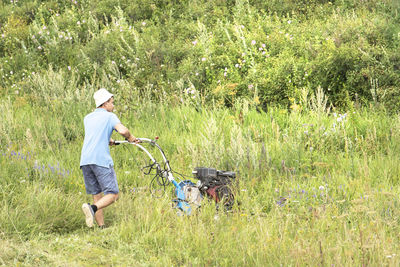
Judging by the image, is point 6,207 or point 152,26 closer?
point 6,207

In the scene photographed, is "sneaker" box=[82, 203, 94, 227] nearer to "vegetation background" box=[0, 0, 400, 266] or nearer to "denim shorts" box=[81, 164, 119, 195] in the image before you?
"vegetation background" box=[0, 0, 400, 266]

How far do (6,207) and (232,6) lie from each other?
9.39m

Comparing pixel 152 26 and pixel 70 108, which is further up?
pixel 152 26

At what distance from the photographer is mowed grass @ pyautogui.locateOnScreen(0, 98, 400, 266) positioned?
462 cm

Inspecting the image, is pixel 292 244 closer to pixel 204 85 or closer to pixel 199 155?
pixel 199 155

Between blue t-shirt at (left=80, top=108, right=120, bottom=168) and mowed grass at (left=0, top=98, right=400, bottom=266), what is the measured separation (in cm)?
58

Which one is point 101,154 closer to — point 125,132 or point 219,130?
point 125,132

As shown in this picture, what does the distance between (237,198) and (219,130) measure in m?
1.87

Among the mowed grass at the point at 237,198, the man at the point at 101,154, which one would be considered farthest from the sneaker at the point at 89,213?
the man at the point at 101,154

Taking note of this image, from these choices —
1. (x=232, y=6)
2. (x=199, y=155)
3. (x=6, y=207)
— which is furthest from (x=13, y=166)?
(x=232, y=6)

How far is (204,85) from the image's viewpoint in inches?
406

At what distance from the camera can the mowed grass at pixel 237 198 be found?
4.62 meters

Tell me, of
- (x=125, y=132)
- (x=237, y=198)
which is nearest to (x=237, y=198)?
(x=237, y=198)

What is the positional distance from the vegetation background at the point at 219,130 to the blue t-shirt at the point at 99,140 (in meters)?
0.59
